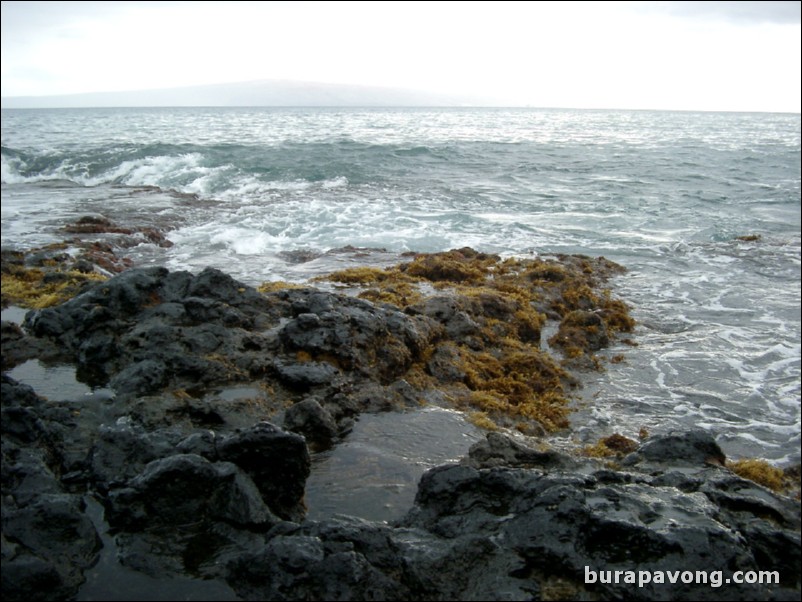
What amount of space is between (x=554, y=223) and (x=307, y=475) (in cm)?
1595

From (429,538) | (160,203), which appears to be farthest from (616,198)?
(429,538)

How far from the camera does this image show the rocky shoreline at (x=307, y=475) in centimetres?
345

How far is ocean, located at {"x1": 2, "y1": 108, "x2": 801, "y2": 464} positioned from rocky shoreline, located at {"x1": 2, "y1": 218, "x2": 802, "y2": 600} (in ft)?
5.60

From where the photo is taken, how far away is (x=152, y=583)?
3498mm

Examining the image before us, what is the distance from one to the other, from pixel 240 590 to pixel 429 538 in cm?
118

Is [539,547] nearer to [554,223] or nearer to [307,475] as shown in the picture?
[307,475]

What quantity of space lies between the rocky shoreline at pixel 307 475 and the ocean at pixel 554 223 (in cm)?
171

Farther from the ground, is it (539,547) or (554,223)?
(554,223)

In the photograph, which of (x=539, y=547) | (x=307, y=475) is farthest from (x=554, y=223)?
(x=539, y=547)

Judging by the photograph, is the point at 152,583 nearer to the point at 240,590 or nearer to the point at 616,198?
the point at 240,590

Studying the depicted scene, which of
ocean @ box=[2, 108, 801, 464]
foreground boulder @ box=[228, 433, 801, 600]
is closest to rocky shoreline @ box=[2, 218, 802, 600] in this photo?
foreground boulder @ box=[228, 433, 801, 600]

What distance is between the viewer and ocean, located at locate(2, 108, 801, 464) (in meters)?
7.72

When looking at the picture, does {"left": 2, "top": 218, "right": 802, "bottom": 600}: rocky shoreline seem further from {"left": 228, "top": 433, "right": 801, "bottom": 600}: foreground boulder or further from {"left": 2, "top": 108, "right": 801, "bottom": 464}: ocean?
{"left": 2, "top": 108, "right": 801, "bottom": 464}: ocean

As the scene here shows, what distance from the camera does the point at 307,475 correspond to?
14.3 feet
